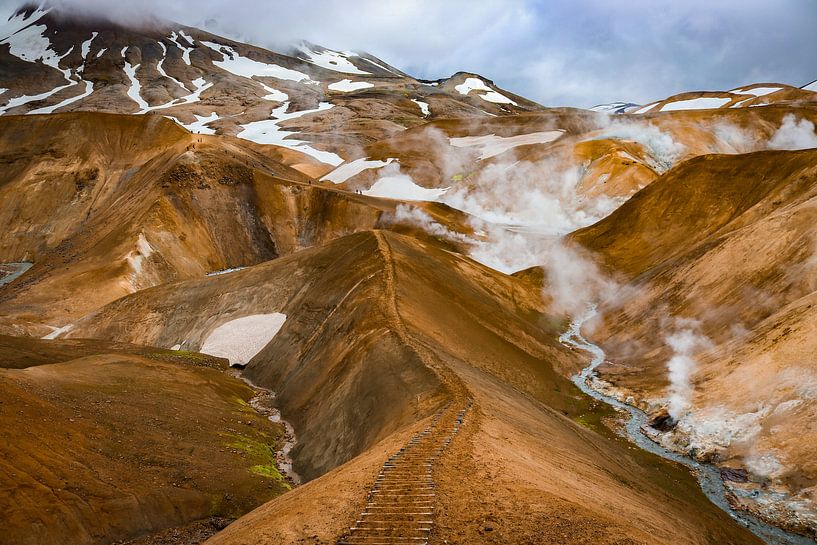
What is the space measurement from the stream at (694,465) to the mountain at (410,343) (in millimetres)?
145

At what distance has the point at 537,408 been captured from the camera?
29031mm

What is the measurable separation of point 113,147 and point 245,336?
61.3 meters

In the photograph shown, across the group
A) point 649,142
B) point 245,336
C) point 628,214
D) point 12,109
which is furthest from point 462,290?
point 12,109

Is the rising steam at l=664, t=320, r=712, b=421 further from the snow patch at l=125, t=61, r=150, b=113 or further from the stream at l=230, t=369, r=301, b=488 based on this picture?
the snow patch at l=125, t=61, r=150, b=113

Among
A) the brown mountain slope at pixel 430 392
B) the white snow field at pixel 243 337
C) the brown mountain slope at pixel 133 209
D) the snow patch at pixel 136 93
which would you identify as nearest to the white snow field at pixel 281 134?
the snow patch at pixel 136 93

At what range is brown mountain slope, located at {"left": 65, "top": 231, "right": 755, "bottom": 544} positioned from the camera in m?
13.3

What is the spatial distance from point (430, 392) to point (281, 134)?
149 meters

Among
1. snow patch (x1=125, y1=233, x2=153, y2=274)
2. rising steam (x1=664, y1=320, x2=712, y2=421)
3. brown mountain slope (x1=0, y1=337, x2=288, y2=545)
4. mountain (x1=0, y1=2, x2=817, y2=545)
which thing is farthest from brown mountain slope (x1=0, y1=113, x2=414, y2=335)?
rising steam (x1=664, y1=320, x2=712, y2=421)

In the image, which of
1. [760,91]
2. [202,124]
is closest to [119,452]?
[760,91]

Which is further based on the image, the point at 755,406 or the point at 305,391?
the point at 305,391

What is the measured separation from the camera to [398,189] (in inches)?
3947

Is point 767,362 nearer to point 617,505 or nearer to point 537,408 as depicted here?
point 537,408

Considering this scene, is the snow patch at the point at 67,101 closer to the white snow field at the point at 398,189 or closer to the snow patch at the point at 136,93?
the snow patch at the point at 136,93

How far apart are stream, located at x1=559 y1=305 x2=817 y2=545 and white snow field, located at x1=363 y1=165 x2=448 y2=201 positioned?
53086 mm
